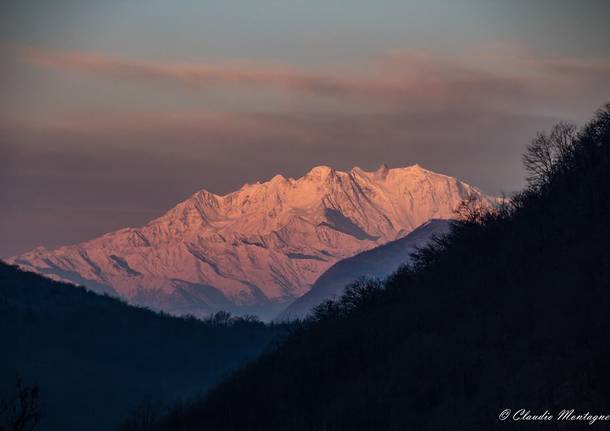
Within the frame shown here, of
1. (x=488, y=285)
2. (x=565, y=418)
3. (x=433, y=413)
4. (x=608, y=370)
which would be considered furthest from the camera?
(x=488, y=285)

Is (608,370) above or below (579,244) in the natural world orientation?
below

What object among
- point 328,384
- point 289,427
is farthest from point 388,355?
point 289,427

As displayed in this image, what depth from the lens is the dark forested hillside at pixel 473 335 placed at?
7612 cm

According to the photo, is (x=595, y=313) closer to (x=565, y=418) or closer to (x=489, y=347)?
(x=489, y=347)

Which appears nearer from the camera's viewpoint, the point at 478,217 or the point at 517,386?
the point at 517,386

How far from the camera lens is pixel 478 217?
454 ft

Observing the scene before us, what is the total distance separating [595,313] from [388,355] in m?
27.9

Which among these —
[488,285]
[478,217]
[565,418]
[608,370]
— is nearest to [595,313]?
[608,370]

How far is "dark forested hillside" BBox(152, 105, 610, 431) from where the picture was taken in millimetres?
76125

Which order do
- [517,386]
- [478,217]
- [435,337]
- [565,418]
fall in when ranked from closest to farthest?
1. [565,418]
2. [517,386]
3. [435,337]
4. [478,217]

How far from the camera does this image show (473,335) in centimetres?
9500

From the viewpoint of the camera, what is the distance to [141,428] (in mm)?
124750

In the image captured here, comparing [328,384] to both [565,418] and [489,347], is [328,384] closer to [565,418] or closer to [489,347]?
[489,347]

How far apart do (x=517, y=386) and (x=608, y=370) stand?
40.2ft
